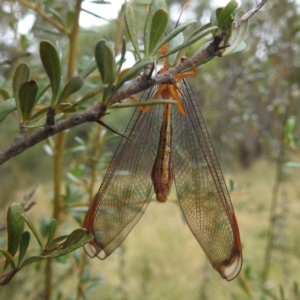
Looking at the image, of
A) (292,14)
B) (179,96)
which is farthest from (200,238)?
(292,14)

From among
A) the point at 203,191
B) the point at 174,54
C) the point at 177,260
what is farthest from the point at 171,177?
the point at 177,260

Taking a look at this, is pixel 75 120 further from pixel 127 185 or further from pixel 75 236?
pixel 127 185

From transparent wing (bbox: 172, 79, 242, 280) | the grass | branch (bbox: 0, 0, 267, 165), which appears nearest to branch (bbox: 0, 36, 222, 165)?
branch (bbox: 0, 0, 267, 165)

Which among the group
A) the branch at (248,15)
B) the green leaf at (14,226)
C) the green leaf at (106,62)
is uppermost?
the branch at (248,15)

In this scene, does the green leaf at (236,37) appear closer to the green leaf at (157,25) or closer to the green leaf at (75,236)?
the green leaf at (157,25)

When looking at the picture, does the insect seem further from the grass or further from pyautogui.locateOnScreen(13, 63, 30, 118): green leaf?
the grass

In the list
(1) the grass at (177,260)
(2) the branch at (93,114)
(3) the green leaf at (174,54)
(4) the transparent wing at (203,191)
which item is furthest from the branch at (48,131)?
(1) the grass at (177,260)

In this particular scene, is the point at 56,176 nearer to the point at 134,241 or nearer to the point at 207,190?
the point at 207,190
